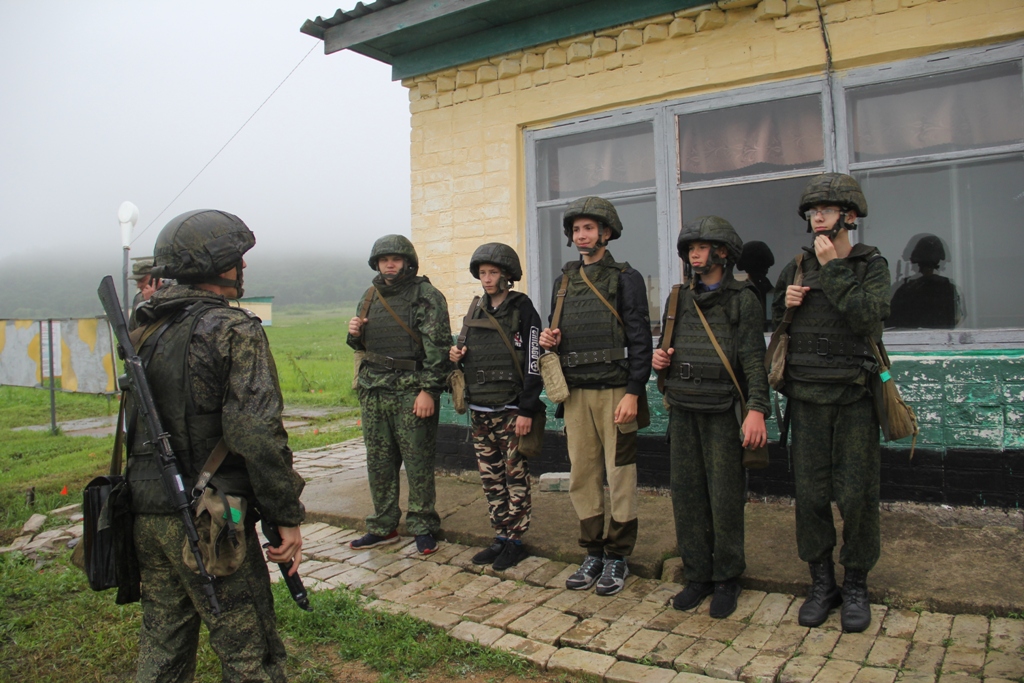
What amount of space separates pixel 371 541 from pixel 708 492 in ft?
7.77

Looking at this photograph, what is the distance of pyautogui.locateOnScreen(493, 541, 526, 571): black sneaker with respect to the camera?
4.45 metres

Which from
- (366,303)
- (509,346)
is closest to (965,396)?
(509,346)

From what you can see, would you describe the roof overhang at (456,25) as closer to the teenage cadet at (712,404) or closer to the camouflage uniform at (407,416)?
the camouflage uniform at (407,416)

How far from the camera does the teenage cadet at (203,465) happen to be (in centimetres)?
250

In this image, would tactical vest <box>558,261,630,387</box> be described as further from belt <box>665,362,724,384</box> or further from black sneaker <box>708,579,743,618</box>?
black sneaker <box>708,579,743,618</box>

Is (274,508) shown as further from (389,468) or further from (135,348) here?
(389,468)

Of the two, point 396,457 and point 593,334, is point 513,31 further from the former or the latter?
point 396,457

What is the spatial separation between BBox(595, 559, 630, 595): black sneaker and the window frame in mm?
2297

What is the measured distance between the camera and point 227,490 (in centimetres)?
254

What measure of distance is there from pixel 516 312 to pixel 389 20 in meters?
3.04

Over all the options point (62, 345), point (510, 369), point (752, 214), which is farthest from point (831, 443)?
point (62, 345)

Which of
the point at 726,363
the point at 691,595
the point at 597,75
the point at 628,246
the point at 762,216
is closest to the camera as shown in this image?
the point at 726,363

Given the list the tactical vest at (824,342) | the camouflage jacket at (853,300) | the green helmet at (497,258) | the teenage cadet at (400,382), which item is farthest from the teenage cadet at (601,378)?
the teenage cadet at (400,382)

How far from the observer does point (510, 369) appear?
455cm
